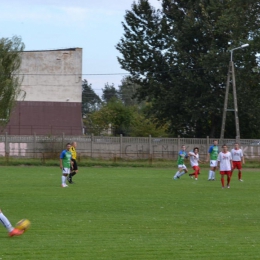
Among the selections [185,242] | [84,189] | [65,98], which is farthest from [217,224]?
→ [65,98]

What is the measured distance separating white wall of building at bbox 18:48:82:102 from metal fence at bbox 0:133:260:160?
23.1 m

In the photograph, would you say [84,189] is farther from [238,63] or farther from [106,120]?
[106,120]

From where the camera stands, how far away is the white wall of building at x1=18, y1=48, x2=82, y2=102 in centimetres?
7550

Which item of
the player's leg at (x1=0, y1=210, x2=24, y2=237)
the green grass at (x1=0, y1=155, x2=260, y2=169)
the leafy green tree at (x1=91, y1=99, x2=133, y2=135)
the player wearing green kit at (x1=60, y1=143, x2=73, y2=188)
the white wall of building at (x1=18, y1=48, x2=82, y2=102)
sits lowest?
the green grass at (x1=0, y1=155, x2=260, y2=169)

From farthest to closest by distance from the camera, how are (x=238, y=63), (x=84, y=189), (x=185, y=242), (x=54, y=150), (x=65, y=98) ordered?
(x=65, y=98), (x=238, y=63), (x=54, y=150), (x=84, y=189), (x=185, y=242)

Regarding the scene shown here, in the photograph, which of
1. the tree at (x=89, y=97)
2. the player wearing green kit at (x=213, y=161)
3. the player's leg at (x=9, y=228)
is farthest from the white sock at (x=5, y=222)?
the tree at (x=89, y=97)

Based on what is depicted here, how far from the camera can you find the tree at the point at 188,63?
57.1m

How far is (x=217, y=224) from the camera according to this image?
46.9ft

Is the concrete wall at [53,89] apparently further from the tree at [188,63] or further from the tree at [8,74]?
the tree at [188,63]

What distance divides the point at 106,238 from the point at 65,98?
6519 centimetres

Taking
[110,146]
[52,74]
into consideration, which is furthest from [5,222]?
[52,74]

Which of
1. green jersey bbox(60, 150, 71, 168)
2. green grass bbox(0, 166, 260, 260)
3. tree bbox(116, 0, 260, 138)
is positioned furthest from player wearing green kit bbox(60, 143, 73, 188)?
tree bbox(116, 0, 260, 138)

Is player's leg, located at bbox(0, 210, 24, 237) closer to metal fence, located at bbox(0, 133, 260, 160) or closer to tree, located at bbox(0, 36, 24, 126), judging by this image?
metal fence, located at bbox(0, 133, 260, 160)

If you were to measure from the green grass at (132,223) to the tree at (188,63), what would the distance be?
33452 mm
